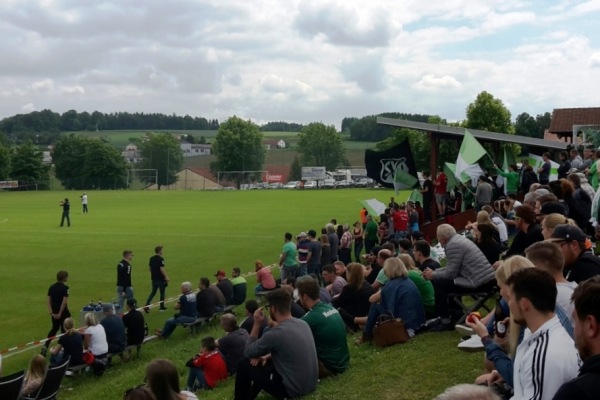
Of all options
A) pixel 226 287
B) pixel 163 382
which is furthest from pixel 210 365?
pixel 226 287

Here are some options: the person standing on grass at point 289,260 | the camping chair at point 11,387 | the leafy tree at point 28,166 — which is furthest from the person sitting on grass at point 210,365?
the leafy tree at point 28,166

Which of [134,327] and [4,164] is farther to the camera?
[4,164]

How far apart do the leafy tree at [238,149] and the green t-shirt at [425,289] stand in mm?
119723

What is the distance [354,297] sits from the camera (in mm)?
10797

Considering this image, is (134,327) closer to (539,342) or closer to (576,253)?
(576,253)

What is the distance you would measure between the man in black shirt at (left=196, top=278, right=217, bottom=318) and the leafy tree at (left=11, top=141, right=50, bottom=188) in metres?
96.0

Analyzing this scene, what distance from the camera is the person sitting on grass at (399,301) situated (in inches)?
371

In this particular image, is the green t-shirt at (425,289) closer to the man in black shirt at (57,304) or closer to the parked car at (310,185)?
the man in black shirt at (57,304)

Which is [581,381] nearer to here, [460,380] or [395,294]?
[460,380]

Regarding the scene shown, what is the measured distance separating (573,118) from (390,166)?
2163 inches

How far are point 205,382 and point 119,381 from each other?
2096 millimetres

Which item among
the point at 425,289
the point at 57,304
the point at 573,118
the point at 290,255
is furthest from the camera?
the point at 573,118

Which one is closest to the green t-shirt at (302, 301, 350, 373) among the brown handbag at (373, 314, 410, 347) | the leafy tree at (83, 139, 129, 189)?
the brown handbag at (373, 314, 410, 347)

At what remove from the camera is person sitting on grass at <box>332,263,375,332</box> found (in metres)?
10.6
